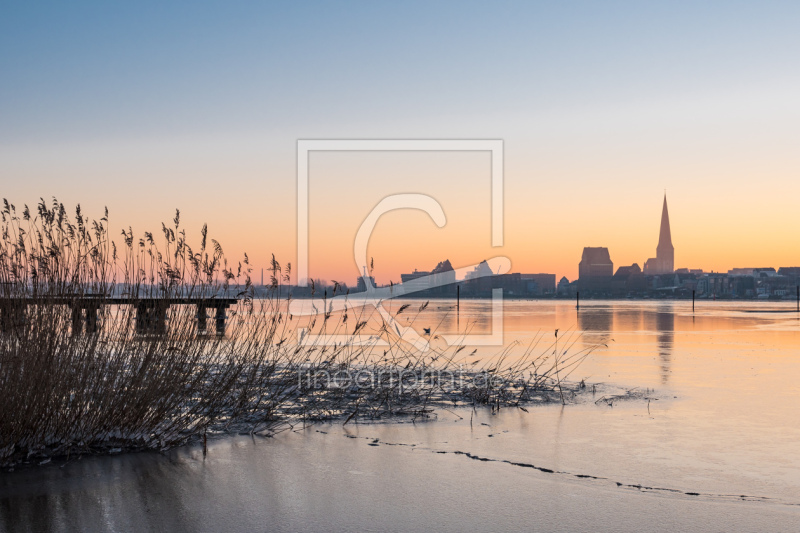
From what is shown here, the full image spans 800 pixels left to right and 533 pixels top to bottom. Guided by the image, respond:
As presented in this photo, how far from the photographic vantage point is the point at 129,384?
808 cm

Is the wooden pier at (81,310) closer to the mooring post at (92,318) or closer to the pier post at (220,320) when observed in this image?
the mooring post at (92,318)

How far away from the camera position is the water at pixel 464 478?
582 centimetres

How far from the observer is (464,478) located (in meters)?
7.06

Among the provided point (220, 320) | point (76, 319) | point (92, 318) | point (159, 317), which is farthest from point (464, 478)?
point (220, 320)

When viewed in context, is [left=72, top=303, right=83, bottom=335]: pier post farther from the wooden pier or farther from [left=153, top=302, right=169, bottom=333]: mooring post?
[left=153, top=302, right=169, bottom=333]: mooring post

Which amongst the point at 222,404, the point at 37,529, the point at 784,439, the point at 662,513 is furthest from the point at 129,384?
the point at 784,439

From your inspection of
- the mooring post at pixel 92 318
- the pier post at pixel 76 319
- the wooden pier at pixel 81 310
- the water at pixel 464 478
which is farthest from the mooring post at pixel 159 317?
the water at pixel 464 478

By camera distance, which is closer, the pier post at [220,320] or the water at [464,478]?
the water at [464,478]

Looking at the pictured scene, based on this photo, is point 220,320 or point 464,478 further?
point 220,320

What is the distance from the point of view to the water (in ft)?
19.1

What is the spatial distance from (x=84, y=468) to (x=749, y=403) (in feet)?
32.0

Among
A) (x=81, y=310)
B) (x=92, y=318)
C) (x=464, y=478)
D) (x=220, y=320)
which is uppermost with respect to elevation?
(x=81, y=310)

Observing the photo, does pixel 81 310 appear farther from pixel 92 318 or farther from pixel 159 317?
pixel 159 317

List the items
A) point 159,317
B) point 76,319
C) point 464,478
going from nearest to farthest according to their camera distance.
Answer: point 464,478 → point 76,319 → point 159,317
